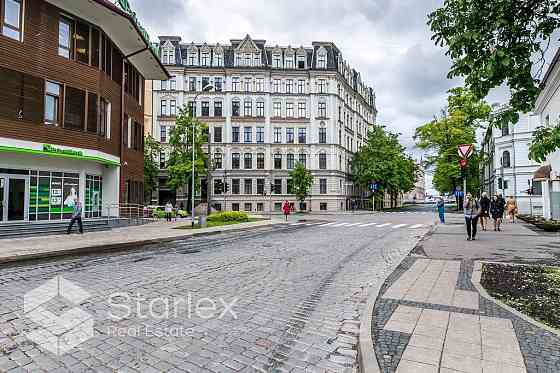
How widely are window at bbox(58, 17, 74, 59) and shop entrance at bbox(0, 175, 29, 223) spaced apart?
6.89m

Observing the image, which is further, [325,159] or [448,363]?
[325,159]

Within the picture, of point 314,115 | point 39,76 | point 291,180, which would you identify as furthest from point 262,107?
point 39,76

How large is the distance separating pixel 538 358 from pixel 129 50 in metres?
26.7

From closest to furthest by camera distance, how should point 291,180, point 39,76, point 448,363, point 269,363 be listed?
point 448,363 → point 269,363 → point 39,76 → point 291,180

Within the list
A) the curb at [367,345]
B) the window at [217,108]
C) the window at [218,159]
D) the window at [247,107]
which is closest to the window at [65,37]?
the curb at [367,345]

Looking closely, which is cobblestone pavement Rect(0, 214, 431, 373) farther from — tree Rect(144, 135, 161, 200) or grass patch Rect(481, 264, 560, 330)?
tree Rect(144, 135, 161, 200)

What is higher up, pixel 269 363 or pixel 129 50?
pixel 129 50

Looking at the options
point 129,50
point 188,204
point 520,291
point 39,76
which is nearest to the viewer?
point 520,291

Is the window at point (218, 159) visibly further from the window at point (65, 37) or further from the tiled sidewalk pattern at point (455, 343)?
the tiled sidewalk pattern at point (455, 343)

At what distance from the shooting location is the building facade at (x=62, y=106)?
52.5 ft

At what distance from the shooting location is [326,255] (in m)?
10.8

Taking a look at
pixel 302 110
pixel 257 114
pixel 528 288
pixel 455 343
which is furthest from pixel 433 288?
pixel 302 110

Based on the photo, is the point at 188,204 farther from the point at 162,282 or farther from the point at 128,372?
the point at 128,372

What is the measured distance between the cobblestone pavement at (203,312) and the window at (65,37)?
13.6 metres
